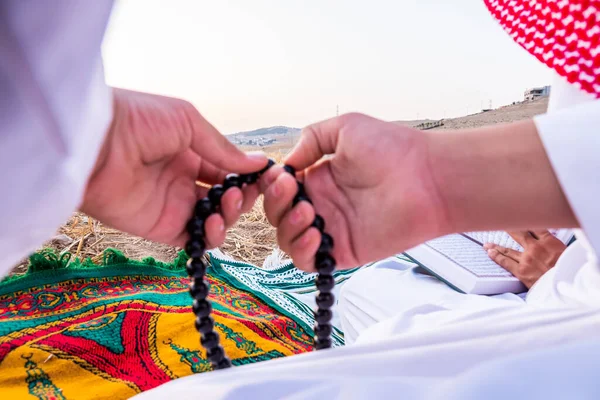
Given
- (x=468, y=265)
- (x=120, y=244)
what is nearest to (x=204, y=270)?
(x=468, y=265)

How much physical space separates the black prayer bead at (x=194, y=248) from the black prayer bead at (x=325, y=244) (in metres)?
0.21

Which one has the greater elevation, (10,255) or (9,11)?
(9,11)

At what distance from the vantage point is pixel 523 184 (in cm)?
71

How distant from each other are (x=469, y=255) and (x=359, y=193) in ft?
2.90

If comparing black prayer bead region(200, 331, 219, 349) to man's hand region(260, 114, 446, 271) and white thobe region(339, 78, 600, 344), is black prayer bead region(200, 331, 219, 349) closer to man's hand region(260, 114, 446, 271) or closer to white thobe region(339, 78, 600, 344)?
man's hand region(260, 114, 446, 271)

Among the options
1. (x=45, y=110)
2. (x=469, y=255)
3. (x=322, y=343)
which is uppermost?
(x=45, y=110)

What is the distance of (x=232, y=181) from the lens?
84 cm

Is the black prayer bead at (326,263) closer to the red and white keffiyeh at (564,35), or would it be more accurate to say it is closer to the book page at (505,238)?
the red and white keffiyeh at (564,35)

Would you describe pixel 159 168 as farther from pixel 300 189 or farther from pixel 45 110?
pixel 45 110

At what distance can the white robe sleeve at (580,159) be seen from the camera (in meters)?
0.62

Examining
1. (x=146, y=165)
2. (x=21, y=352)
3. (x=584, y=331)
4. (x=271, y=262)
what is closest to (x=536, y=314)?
(x=584, y=331)

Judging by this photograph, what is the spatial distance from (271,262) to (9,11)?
2157 millimetres

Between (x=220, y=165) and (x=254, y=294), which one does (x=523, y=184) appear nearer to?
(x=220, y=165)

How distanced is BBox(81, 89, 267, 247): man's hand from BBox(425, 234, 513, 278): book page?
87 cm
